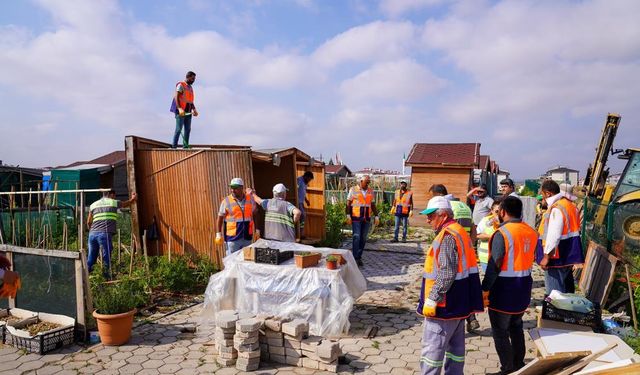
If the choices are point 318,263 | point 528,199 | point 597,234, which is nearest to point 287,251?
point 318,263

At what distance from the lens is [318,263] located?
571 centimetres

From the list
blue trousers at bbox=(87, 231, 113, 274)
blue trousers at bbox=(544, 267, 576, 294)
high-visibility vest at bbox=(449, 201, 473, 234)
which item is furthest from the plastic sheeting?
blue trousers at bbox=(87, 231, 113, 274)

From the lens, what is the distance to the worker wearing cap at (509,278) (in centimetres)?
392

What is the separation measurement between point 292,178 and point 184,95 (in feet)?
10.0

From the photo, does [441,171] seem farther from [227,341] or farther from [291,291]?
[227,341]

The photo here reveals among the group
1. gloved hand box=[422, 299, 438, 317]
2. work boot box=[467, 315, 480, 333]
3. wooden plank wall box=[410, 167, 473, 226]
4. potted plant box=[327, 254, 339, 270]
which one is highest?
wooden plank wall box=[410, 167, 473, 226]

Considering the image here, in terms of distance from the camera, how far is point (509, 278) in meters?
3.94

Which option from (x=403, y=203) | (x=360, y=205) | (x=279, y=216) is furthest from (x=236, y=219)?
(x=403, y=203)

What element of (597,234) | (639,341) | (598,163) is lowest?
(639,341)

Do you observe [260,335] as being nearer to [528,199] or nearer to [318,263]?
[318,263]

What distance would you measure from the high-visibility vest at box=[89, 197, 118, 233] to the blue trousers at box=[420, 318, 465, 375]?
20.2 ft

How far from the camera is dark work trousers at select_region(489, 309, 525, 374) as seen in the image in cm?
400

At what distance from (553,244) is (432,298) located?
2.68m

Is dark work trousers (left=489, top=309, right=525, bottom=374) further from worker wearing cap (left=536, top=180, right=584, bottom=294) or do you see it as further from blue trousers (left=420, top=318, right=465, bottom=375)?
worker wearing cap (left=536, top=180, right=584, bottom=294)
